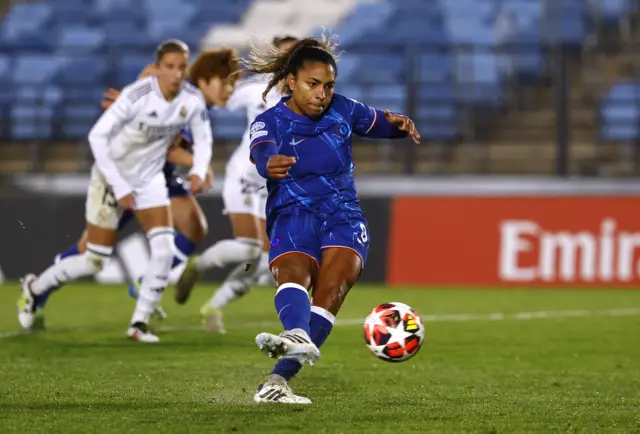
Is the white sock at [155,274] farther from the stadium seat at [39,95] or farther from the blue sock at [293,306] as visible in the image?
the stadium seat at [39,95]

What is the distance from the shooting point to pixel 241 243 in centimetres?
933

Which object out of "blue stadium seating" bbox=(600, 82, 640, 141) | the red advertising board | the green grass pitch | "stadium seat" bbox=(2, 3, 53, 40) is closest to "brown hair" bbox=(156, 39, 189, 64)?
the green grass pitch

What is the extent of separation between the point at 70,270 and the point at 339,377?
290 cm

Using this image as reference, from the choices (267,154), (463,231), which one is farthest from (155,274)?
(463,231)

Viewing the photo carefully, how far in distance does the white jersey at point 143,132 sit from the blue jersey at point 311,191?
9.19ft

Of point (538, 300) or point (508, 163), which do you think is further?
point (508, 163)

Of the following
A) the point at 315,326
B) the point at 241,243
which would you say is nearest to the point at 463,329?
the point at 241,243

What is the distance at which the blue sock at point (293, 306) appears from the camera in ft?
17.2

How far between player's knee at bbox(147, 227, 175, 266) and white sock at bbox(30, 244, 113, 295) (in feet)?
1.35

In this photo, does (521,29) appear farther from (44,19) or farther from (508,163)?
(44,19)

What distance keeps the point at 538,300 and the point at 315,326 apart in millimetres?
7158

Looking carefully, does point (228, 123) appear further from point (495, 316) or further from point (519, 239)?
point (495, 316)

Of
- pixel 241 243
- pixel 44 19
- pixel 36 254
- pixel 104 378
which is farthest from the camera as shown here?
pixel 44 19

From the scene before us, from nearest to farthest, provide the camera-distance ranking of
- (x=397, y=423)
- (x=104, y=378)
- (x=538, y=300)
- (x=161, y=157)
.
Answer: (x=397, y=423), (x=104, y=378), (x=161, y=157), (x=538, y=300)
